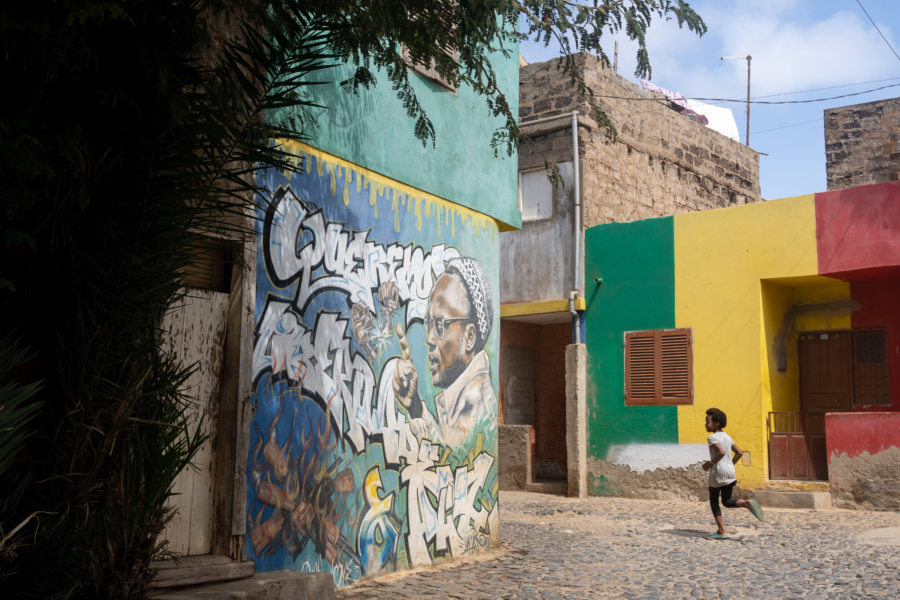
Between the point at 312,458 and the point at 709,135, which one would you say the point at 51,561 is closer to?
the point at 312,458

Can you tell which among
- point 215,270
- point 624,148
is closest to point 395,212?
point 215,270

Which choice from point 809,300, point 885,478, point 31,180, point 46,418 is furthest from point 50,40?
point 809,300

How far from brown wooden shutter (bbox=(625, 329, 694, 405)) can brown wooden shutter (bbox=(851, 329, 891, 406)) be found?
2.52 m

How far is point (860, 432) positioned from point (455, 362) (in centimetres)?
710

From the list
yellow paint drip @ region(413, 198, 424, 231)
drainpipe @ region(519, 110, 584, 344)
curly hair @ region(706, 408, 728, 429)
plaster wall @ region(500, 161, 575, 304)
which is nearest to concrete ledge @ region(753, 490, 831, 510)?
curly hair @ region(706, 408, 728, 429)

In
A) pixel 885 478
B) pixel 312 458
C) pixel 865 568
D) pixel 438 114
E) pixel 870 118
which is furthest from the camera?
pixel 870 118

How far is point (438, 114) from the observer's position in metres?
8.30

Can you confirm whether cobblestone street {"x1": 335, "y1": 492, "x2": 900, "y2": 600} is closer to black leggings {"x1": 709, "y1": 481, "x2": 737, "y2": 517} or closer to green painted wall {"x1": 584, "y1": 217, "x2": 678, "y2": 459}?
black leggings {"x1": 709, "y1": 481, "x2": 737, "y2": 517}

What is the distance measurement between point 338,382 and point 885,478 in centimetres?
875

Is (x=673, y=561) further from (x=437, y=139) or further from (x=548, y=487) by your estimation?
(x=548, y=487)

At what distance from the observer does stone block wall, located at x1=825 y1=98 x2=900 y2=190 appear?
53.2 ft

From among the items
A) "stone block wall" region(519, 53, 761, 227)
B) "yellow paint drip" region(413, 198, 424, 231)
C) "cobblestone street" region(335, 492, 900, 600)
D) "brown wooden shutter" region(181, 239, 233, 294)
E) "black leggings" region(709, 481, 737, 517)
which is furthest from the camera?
"stone block wall" region(519, 53, 761, 227)

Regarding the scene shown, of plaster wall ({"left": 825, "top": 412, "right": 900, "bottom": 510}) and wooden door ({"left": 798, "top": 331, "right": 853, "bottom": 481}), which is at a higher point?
wooden door ({"left": 798, "top": 331, "right": 853, "bottom": 481})

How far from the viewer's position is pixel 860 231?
1261 cm
